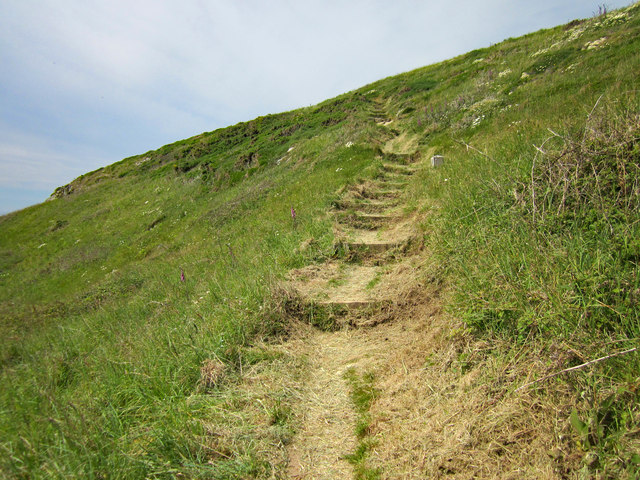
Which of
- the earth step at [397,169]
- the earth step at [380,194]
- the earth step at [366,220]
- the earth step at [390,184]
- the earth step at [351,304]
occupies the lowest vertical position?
the earth step at [351,304]

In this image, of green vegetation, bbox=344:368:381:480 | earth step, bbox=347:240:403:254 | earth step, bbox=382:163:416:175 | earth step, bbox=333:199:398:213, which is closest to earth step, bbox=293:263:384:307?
earth step, bbox=347:240:403:254

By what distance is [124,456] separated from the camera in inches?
96.5

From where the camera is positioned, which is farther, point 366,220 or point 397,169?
point 397,169

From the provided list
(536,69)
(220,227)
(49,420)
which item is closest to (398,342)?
(49,420)

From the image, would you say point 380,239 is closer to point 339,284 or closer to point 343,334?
point 339,284

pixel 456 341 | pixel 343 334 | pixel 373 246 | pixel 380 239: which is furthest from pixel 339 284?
pixel 456 341

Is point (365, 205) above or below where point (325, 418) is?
above

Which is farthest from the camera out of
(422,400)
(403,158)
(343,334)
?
(403,158)

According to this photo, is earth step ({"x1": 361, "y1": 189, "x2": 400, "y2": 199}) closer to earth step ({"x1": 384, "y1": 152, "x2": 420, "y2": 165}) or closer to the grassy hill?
the grassy hill

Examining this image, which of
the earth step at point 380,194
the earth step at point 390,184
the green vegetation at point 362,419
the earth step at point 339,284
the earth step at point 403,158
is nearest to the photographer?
the green vegetation at point 362,419

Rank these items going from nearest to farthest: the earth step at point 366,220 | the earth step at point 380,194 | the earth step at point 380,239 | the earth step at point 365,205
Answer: the earth step at point 380,239 → the earth step at point 366,220 → the earth step at point 365,205 → the earth step at point 380,194

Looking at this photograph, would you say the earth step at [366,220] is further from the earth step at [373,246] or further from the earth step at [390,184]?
the earth step at [390,184]

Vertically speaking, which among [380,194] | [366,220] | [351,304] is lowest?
[351,304]

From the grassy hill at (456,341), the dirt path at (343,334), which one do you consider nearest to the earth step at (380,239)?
the dirt path at (343,334)
